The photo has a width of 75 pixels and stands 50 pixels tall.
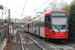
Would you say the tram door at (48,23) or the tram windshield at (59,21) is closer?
the tram windshield at (59,21)

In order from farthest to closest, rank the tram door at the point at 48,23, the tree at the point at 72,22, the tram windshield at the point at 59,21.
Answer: the tram door at the point at 48,23, the tram windshield at the point at 59,21, the tree at the point at 72,22

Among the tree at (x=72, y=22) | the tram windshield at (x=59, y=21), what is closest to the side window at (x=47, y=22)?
the tram windshield at (x=59, y=21)

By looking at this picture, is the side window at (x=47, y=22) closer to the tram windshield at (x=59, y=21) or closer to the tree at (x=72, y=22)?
the tram windshield at (x=59, y=21)

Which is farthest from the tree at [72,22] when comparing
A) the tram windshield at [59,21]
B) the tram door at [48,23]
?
the tram door at [48,23]

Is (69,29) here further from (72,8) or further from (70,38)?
(72,8)

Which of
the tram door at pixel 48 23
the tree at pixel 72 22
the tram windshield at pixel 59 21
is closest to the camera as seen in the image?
the tree at pixel 72 22

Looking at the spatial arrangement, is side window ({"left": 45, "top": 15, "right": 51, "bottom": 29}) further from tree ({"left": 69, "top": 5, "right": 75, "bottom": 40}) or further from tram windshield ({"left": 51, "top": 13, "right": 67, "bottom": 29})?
tree ({"left": 69, "top": 5, "right": 75, "bottom": 40})

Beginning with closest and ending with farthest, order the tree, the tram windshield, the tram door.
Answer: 1. the tree
2. the tram windshield
3. the tram door

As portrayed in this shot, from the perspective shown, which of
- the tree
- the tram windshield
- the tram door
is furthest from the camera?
the tram door

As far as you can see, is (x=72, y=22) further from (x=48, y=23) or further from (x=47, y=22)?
(x=47, y=22)

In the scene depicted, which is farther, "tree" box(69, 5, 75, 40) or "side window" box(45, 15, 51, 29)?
"side window" box(45, 15, 51, 29)

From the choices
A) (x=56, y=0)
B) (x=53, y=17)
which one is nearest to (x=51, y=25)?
(x=53, y=17)

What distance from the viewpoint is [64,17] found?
15.1 meters

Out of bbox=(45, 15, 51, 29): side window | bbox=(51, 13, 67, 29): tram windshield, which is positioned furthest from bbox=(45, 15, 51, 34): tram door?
bbox=(51, 13, 67, 29): tram windshield
